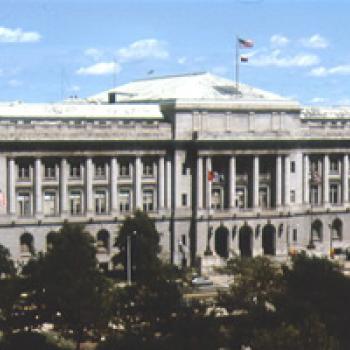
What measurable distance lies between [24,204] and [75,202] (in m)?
6.59

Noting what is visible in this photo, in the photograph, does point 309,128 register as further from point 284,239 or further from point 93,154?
point 93,154

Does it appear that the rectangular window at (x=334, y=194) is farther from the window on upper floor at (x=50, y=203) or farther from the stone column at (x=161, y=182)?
the window on upper floor at (x=50, y=203)

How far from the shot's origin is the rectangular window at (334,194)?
152 meters

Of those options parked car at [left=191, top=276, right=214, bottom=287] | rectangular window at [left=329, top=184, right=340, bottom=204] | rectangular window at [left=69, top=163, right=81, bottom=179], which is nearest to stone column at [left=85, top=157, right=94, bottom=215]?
rectangular window at [left=69, top=163, right=81, bottom=179]

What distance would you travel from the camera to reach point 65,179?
5207 inches

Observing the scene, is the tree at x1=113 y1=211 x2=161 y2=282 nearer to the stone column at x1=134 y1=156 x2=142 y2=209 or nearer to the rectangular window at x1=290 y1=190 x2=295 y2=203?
the stone column at x1=134 y1=156 x2=142 y2=209

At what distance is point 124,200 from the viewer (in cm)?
13650

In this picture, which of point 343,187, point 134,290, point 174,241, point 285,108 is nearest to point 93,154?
point 174,241

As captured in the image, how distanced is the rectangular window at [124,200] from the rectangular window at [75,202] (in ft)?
17.3

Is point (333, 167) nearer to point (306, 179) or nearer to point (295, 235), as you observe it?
point (306, 179)

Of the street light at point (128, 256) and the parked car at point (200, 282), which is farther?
the parked car at point (200, 282)

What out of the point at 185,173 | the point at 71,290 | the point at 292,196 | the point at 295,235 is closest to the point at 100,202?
the point at 185,173

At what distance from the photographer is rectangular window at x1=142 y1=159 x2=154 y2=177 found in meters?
138

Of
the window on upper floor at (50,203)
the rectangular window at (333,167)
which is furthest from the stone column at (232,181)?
the window on upper floor at (50,203)
